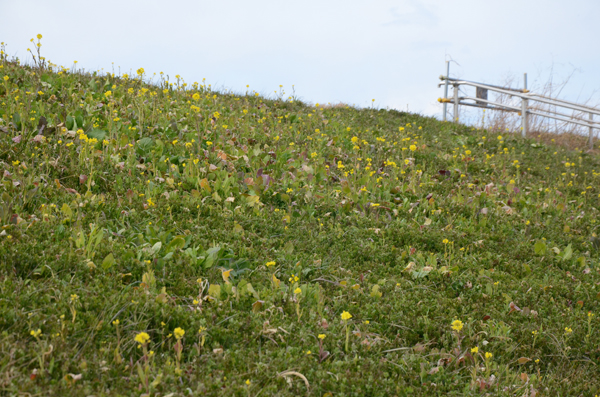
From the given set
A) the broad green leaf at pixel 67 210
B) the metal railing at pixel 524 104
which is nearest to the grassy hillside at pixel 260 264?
the broad green leaf at pixel 67 210

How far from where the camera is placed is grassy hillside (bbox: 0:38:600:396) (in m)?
2.56

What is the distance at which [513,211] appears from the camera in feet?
20.5

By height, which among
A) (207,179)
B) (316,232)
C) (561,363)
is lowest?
(561,363)

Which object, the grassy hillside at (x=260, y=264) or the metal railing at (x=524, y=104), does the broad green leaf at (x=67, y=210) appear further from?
the metal railing at (x=524, y=104)

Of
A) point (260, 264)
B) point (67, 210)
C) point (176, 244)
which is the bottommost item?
point (260, 264)

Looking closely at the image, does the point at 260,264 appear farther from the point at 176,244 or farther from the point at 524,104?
the point at 524,104

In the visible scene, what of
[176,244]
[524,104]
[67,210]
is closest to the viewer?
[176,244]

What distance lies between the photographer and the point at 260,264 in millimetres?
3904

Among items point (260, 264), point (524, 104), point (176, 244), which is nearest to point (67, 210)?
point (176, 244)

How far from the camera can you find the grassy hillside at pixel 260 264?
8.41 ft

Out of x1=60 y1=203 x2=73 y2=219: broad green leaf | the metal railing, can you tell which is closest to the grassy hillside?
x1=60 y1=203 x2=73 y2=219: broad green leaf

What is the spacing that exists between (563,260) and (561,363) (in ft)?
6.33

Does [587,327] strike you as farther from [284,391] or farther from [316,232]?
[284,391]

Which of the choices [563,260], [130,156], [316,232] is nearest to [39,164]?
[130,156]
